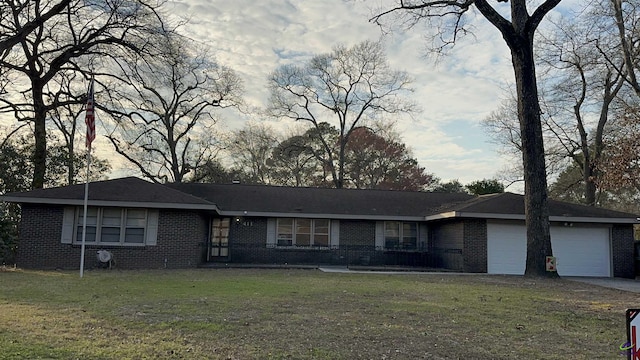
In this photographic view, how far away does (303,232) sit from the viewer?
21.8m

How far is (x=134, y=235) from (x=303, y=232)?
7042 millimetres

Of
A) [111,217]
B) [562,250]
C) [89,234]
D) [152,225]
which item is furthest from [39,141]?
[562,250]

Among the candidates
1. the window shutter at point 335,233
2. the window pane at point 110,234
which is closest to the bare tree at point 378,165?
the window shutter at point 335,233

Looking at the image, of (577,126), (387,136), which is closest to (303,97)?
(387,136)

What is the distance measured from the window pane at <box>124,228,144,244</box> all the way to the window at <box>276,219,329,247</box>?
225 inches

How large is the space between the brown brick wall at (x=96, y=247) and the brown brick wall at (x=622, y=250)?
16533mm

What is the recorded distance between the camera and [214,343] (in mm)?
6078

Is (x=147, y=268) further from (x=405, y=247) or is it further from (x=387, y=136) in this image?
(x=387, y=136)

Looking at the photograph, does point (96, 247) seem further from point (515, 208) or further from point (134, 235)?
point (515, 208)

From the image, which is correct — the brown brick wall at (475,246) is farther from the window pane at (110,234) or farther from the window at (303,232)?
the window pane at (110,234)

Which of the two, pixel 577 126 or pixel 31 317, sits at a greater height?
pixel 577 126

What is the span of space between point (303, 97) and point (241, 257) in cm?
2148

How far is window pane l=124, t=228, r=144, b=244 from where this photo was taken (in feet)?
59.8

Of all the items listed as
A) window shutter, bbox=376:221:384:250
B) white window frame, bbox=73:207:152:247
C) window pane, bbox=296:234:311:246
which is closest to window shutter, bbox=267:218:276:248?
window pane, bbox=296:234:311:246
